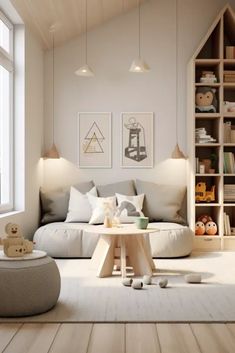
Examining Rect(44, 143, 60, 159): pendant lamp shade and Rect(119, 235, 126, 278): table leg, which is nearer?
Rect(119, 235, 126, 278): table leg

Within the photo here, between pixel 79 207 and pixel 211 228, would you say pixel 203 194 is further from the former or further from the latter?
pixel 79 207

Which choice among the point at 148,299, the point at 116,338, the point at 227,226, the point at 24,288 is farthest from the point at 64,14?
the point at 116,338

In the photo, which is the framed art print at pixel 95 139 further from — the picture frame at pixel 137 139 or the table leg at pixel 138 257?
the table leg at pixel 138 257

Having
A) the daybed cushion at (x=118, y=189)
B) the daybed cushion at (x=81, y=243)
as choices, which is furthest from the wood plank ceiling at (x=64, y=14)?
the daybed cushion at (x=81, y=243)

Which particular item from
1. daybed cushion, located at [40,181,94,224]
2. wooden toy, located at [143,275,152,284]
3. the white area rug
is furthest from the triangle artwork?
wooden toy, located at [143,275,152,284]

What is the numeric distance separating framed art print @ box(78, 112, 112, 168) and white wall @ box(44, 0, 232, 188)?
3.2 inches

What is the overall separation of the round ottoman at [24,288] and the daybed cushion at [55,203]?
345 centimetres

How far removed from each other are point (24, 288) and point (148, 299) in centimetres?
104

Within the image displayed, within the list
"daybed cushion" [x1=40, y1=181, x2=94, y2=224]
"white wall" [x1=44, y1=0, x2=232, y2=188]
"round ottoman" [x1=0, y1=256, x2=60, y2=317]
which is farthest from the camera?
"white wall" [x1=44, y1=0, x2=232, y2=188]

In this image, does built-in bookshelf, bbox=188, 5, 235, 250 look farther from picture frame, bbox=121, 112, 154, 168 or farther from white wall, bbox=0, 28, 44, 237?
white wall, bbox=0, 28, 44, 237

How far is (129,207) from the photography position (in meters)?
6.81

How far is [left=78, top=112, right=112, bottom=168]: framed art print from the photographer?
7484mm

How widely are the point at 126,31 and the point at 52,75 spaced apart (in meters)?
1.18

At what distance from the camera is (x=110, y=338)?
312cm
